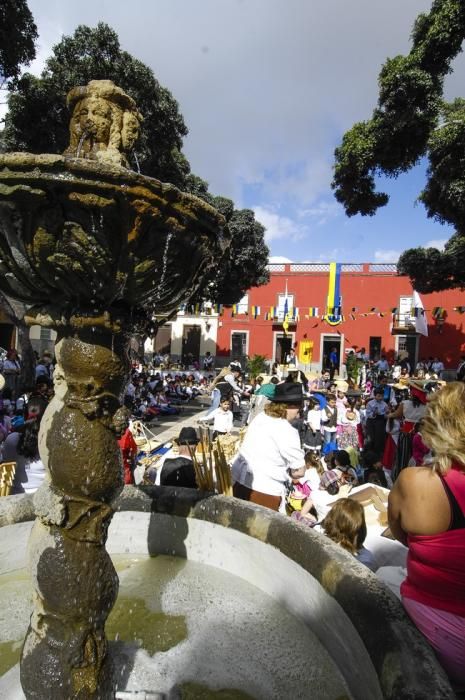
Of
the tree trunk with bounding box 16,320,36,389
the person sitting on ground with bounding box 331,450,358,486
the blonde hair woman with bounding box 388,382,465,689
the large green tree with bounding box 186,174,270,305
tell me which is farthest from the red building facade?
the blonde hair woman with bounding box 388,382,465,689

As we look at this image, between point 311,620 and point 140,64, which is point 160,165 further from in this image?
point 311,620

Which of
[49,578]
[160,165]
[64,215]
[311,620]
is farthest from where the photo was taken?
[160,165]

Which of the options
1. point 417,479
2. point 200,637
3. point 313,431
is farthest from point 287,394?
point 313,431

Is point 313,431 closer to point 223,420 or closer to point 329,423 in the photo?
point 329,423

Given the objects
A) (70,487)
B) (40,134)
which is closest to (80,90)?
(70,487)

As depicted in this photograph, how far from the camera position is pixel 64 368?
183 cm

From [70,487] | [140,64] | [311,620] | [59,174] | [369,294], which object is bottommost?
[311,620]

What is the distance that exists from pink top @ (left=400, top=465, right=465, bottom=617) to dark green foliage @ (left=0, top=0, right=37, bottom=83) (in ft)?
40.9

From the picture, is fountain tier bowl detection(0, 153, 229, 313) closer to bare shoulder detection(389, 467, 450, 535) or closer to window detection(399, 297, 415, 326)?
bare shoulder detection(389, 467, 450, 535)

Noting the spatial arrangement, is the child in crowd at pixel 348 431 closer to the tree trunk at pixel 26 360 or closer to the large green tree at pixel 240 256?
the tree trunk at pixel 26 360

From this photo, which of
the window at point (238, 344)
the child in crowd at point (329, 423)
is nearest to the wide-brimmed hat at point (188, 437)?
the child in crowd at point (329, 423)

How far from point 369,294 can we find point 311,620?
27835mm

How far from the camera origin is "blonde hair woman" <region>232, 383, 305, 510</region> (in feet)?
11.0

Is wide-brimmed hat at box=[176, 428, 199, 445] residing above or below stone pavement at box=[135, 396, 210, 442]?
above
